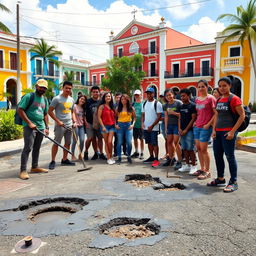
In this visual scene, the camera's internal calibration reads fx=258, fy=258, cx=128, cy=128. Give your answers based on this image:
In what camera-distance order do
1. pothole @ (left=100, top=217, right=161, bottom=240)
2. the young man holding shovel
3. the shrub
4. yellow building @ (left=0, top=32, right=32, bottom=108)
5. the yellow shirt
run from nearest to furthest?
pothole @ (left=100, top=217, right=161, bottom=240)
the young man holding shovel
the yellow shirt
the shrub
yellow building @ (left=0, top=32, right=32, bottom=108)

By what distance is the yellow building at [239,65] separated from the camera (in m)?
26.3

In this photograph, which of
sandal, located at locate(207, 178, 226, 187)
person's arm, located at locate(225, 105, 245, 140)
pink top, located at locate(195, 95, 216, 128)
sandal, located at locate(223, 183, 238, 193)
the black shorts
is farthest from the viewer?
the black shorts

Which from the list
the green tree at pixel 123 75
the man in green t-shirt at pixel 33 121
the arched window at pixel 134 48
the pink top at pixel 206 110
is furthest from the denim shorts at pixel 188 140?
the arched window at pixel 134 48

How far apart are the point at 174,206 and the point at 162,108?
9.65 feet

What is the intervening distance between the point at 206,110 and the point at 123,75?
86.2ft

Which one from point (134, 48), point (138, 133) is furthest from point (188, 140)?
point (134, 48)

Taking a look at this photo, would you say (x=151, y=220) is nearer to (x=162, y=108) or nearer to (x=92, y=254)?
(x=92, y=254)

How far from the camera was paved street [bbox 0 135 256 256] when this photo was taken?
2.36 meters

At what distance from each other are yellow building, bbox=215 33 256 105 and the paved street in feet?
77.5

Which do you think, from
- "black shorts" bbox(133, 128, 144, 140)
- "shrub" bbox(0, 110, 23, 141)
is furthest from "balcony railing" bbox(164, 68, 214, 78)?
"black shorts" bbox(133, 128, 144, 140)

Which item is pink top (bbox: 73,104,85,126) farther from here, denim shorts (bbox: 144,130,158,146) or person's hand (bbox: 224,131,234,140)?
person's hand (bbox: 224,131,234,140)

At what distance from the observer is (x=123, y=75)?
30.1m

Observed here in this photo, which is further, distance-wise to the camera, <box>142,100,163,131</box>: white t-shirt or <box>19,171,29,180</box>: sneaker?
<box>142,100,163,131</box>: white t-shirt

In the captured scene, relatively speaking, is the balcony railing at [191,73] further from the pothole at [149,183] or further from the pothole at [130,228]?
the pothole at [130,228]
